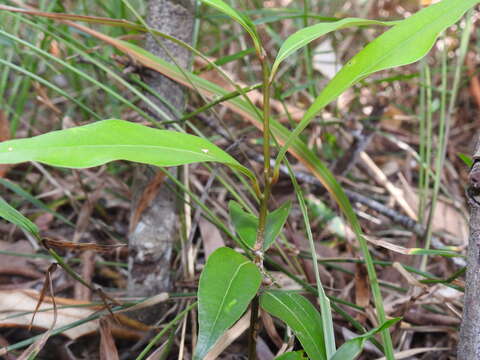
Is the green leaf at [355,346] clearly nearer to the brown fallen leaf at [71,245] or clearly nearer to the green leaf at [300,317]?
the green leaf at [300,317]

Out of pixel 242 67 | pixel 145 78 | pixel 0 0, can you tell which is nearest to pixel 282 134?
pixel 145 78

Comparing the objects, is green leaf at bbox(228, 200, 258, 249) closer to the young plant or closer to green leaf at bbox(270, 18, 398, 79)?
the young plant

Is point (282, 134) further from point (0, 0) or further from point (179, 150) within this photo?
point (0, 0)

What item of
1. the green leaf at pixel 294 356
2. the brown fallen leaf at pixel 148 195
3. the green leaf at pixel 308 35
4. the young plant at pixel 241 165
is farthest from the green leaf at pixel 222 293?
the brown fallen leaf at pixel 148 195

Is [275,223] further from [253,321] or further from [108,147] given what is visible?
[108,147]

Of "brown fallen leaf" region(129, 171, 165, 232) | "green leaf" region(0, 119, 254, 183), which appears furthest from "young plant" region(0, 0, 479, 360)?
"brown fallen leaf" region(129, 171, 165, 232)

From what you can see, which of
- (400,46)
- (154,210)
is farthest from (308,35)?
(154,210)
